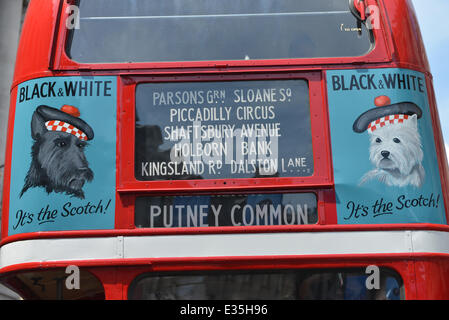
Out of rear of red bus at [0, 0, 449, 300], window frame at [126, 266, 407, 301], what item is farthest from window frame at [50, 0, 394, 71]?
window frame at [126, 266, 407, 301]

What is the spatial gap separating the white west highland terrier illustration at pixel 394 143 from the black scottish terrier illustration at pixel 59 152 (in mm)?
1888

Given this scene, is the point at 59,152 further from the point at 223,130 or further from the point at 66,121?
the point at 223,130

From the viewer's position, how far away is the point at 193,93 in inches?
168

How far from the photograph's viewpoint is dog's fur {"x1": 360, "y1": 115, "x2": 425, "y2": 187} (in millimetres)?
4062

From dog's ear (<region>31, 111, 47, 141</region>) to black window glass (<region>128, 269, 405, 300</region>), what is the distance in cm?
124

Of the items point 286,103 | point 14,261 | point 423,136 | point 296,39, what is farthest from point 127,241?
point 423,136

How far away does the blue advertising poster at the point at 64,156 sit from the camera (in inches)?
159

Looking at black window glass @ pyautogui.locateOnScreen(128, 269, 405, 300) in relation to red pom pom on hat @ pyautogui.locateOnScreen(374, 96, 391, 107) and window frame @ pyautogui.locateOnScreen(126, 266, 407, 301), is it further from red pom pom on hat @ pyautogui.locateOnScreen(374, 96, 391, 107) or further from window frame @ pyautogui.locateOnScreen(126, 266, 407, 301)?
red pom pom on hat @ pyautogui.locateOnScreen(374, 96, 391, 107)

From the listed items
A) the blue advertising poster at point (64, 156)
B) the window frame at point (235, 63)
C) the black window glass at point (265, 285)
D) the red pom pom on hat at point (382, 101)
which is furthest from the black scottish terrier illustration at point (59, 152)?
the red pom pom on hat at point (382, 101)

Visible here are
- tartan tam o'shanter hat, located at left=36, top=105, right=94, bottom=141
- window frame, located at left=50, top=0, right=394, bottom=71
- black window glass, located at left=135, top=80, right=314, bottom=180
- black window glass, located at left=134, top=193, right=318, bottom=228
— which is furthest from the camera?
window frame, located at left=50, top=0, right=394, bottom=71
